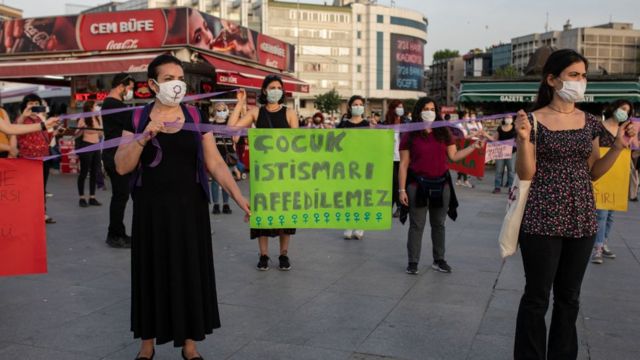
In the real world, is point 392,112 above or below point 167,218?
above

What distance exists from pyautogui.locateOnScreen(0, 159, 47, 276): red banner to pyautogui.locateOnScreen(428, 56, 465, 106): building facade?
161678mm

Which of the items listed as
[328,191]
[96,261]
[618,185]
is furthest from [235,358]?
[618,185]

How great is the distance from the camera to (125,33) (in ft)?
63.2

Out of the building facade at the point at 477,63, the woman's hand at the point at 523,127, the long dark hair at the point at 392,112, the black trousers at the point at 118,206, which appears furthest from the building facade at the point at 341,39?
the woman's hand at the point at 523,127

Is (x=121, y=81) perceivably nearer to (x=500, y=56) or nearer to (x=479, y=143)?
(x=479, y=143)

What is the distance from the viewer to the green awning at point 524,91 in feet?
67.4

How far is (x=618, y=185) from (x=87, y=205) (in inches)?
346

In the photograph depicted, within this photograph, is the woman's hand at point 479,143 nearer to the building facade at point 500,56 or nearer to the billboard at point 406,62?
the billboard at point 406,62

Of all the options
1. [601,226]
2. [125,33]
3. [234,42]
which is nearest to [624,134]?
[601,226]

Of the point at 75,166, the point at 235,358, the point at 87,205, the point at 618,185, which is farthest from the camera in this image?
the point at 75,166

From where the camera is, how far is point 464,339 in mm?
4355

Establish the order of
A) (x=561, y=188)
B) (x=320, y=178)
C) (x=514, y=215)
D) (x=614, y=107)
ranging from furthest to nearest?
(x=614, y=107)
(x=320, y=178)
(x=514, y=215)
(x=561, y=188)

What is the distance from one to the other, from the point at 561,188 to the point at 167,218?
7.44 ft

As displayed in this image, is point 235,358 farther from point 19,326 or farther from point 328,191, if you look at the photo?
point 19,326
